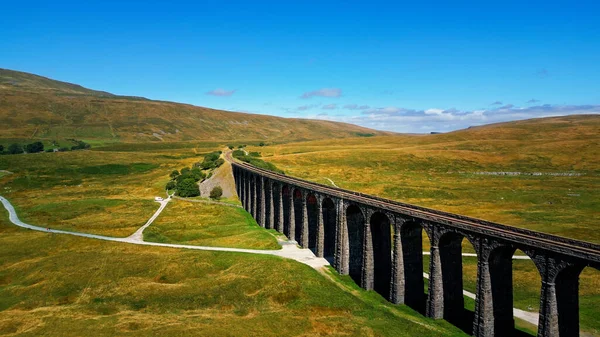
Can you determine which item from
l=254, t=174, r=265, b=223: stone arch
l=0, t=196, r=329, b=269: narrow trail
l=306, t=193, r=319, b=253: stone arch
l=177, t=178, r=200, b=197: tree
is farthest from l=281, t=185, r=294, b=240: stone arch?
l=177, t=178, r=200, b=197: tree

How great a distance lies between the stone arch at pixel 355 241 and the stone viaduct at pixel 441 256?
138mm

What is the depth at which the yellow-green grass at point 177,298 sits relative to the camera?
41281 mm

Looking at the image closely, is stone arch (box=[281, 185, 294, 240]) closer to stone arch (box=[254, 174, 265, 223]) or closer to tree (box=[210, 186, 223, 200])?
stone arch (box=[254, 174, 265, 223])

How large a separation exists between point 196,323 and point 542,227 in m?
64.6

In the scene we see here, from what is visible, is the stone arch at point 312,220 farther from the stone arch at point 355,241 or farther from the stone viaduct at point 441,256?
the stone arch at point 355,241

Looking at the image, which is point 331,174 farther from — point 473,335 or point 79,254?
point 473,335

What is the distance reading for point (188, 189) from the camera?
11631 cm

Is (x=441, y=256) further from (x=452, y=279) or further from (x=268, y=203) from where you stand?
(x=268, y=203)

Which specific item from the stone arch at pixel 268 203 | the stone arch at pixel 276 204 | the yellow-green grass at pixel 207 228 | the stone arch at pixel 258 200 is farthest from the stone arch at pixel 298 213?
the stone arch at pixel 258 200

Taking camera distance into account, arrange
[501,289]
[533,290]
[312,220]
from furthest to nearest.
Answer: [312,220], [533,290], [501,289]

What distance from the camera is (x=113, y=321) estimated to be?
43500 mm

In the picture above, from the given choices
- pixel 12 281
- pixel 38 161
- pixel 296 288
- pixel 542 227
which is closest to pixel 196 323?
pixel 296 288

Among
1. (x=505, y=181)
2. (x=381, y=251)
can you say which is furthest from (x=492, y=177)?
(x=381, y=251)

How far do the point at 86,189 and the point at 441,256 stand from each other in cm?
12520
